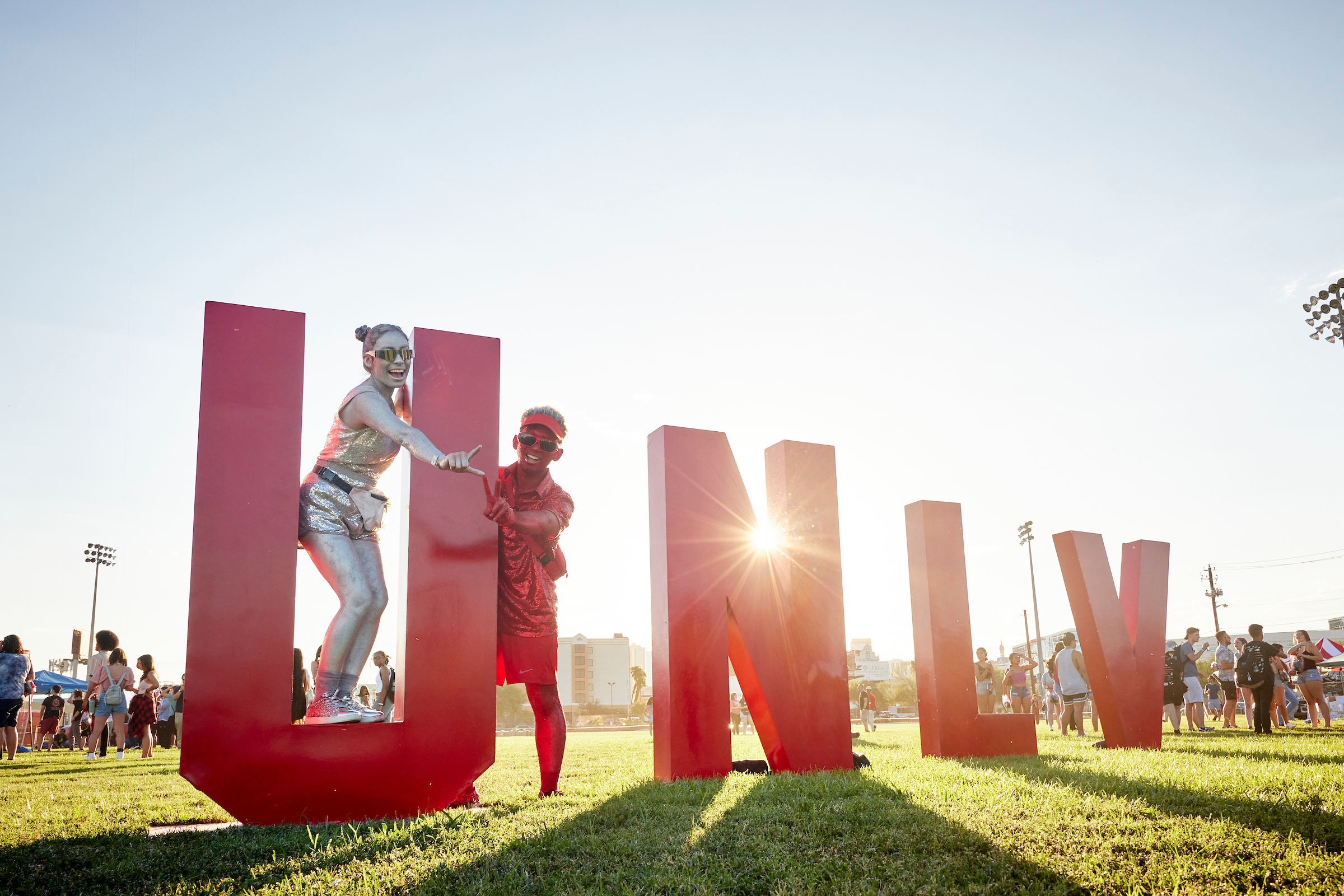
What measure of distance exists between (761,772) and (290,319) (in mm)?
5826

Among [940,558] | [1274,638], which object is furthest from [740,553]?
[1274,638]

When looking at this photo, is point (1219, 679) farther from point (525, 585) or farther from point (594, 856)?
point (594, 856)

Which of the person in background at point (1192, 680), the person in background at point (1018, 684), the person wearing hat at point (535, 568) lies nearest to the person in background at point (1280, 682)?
the person in background at point (1192, 680)

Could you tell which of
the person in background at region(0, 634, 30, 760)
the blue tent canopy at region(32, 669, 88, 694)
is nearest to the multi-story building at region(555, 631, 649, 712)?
the blue tent canopy at region(32, 669, 88, 694)

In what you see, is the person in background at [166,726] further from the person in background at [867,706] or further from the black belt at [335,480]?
the person in background at [867,706]

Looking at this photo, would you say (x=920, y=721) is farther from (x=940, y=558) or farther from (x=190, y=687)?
(x=190, y=687)

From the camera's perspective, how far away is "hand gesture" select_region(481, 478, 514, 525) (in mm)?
6805

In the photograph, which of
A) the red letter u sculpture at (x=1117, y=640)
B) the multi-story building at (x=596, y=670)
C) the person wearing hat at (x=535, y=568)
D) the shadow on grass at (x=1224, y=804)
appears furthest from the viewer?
the multi-story building at (x=596, y=670)

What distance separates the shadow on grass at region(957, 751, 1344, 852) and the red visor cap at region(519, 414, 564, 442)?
4.84 m

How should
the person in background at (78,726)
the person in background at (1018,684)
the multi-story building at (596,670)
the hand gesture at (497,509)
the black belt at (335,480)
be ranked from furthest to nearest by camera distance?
the multi-story building at (596,670) < the person in background at (78,726) < the person in background at (1018,684) < the hand gesture at (497,509) < the black belt at (335,480)

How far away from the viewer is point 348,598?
6426 mm

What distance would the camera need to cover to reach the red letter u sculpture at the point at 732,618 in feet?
25.1

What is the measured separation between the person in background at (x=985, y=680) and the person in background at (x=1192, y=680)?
3.12 meters

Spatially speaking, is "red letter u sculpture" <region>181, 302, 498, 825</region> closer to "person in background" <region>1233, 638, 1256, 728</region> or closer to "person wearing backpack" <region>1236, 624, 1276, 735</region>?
"person wearing backpack" <region>1236, 624, 1276, 735</region>
